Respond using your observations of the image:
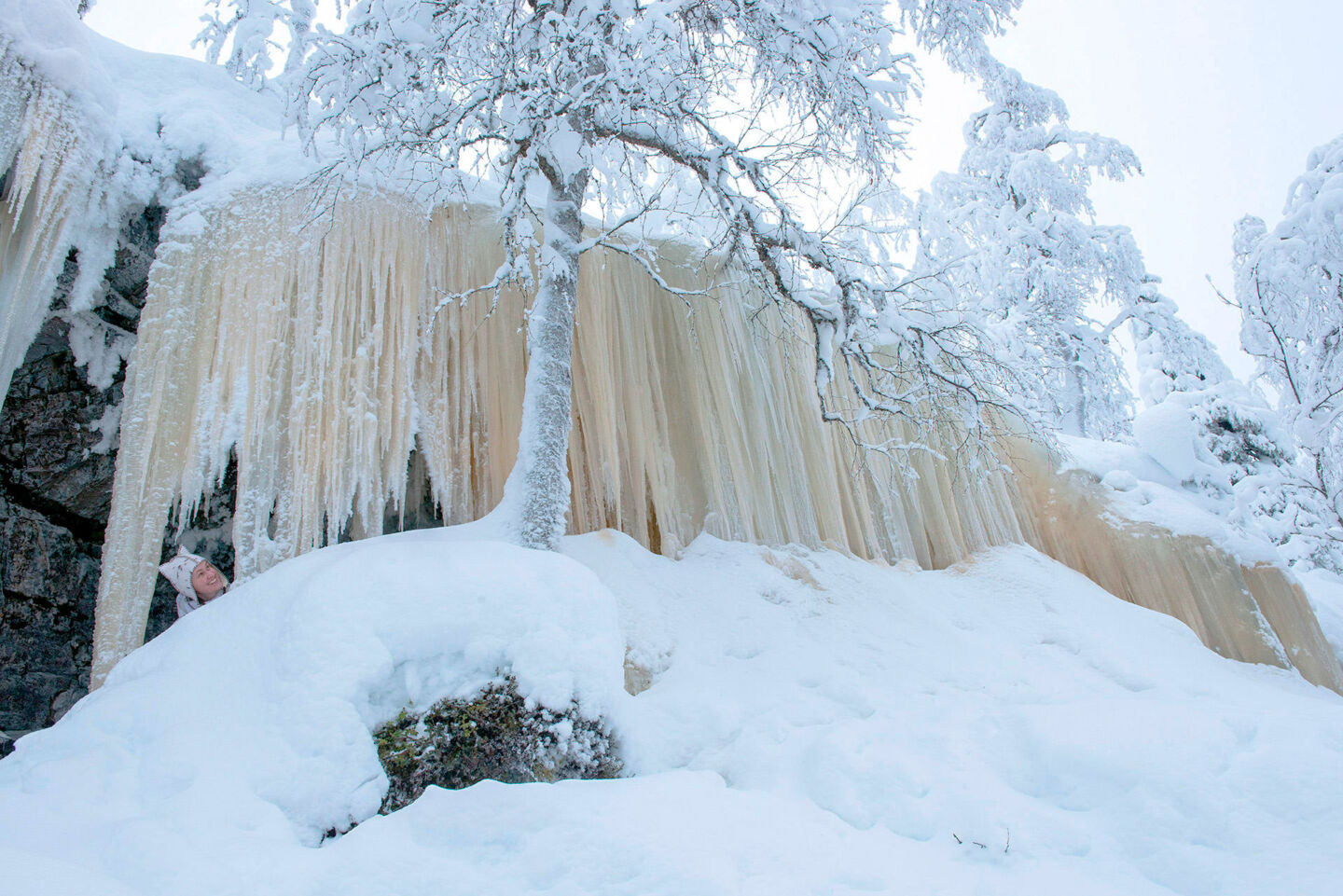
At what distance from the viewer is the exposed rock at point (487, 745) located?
85.2 inches

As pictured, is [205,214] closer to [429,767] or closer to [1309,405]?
[429,767]

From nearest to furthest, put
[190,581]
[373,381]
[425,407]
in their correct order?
1. [190,581]
2. [373,381]
3. [425,407]

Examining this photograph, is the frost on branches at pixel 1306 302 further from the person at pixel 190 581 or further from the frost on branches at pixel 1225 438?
the person at pixel 190 581

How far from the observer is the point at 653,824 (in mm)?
1867

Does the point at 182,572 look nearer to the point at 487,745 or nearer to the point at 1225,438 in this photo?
the point at 487,745

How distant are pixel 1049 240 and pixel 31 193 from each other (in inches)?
430

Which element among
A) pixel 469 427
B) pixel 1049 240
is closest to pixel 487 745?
pixel 469 427

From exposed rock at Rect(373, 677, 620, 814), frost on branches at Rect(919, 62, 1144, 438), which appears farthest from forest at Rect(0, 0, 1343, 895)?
frost on branches at Rect(919, 62, 1144, 438)

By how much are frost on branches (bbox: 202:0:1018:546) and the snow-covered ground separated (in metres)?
1.19

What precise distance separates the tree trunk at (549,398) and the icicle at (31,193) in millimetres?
2867

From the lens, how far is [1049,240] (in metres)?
9.84

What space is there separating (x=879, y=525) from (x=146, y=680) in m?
4.86

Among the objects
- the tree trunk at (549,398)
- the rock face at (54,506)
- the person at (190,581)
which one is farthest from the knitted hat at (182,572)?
the tree trunk at (549,398)

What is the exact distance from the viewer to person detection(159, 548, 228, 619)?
3707 mm
